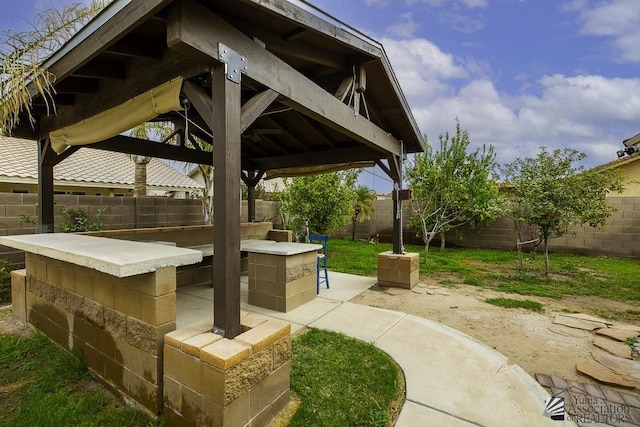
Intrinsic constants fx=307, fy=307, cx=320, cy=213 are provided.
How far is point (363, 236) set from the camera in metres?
11.5

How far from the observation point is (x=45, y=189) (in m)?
4.04

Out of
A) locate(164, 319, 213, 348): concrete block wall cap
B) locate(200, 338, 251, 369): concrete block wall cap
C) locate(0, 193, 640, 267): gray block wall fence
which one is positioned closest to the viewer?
locate(200, 338, 251, 369): concrete block wall cap

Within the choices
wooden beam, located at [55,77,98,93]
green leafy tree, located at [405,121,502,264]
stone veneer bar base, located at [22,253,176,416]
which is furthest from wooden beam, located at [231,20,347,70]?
→ green leafy tree, located at [405,121,502,264]

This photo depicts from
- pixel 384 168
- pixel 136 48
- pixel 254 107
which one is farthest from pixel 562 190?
pixel 136 48

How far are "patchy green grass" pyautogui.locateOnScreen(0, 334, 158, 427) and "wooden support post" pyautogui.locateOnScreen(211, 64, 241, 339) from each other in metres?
0.83

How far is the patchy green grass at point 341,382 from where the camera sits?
2.01m

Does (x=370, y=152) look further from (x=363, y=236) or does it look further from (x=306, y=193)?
(x=363, y=236)

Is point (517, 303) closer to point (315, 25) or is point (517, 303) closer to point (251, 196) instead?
point (315, 25)

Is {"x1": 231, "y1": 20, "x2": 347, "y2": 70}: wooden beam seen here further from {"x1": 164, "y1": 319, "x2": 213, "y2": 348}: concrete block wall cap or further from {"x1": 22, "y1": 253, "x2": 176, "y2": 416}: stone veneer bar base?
{"x1": 164, "y1": 319, "x2": 213, "y2": 348}: concrete block wall cap

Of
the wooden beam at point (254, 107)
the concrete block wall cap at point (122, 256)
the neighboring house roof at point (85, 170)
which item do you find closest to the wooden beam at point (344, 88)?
the wooden beam at point (254, 107)

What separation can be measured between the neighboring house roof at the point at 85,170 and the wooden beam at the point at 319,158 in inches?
219

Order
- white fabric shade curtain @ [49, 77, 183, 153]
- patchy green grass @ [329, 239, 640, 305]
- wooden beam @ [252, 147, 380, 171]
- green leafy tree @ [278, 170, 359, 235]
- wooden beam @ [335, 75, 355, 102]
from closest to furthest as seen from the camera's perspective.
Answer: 1. white fabric shade curtain @ [49, 77, 183, 153]
2. wooden beam @ [335, 75, 355, 102]
3. patchy green grass @ [329, 239, 640, 305]
4. wooden beam @ [252, 147, 380, 171]
5. green leafy tree @ [278, 170, 359, 235]

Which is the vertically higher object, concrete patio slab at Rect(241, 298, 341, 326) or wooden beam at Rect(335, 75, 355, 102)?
wooden beam at Rect(335, 75, 355, 102)

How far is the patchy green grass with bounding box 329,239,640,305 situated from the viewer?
5.16 metres
